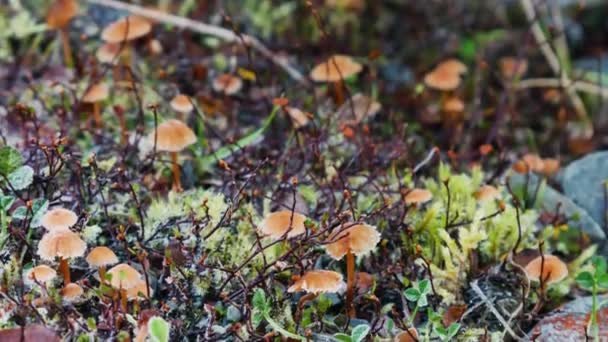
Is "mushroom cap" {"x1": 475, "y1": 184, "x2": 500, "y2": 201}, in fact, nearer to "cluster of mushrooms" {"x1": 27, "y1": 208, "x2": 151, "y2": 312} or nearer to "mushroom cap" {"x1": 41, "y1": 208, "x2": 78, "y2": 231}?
"cluster of mushrooms" {"x1": 27, "y1": 208, "x2": 151, "y2": 312}

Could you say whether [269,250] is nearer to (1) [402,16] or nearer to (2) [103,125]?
(2) [103,125]

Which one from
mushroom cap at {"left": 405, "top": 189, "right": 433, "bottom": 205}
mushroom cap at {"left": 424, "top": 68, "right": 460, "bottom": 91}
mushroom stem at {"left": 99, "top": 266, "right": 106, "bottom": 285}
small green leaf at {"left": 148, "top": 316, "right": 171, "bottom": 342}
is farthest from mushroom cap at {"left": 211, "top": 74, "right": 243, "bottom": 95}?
small green leaf at {"left": 148, "top": 316, "right": 171, "bottom": 342}

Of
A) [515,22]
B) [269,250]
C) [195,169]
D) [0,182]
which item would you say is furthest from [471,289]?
[515,22]

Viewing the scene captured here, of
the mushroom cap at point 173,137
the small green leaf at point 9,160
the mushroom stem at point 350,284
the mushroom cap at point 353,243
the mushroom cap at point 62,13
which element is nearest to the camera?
the mushroom cap at point 353,243

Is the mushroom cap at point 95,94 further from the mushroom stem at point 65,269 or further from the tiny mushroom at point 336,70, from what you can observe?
the mushroom stem at point 65,269

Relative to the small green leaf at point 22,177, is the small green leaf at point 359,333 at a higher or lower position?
lower

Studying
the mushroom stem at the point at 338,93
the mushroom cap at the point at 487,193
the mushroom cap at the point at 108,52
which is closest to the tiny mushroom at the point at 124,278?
the mushroom cap at the point at 487,193
